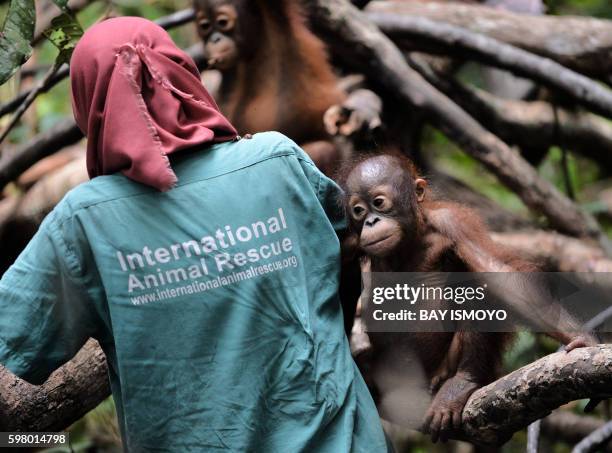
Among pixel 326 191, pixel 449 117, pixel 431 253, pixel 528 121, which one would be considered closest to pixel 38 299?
pixel 326 191

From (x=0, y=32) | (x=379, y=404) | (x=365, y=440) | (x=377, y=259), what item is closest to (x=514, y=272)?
(x=377, y=259)

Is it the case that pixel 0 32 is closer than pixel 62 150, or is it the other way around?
pixel 0 32

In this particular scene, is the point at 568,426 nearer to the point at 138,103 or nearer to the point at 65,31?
the point at 65,31

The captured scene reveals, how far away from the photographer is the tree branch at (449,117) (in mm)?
4262

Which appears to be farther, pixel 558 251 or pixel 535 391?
pixel 558 251

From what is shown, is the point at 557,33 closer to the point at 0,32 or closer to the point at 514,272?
the point at 514,272

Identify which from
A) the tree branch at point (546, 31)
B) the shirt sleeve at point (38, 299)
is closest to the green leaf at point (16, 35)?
the shirt sleeve at point (38, 299)

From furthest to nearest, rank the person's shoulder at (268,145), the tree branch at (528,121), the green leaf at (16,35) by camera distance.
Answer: the tree branch at (528,121) < the green leaf at (16,35) < the person's shoulder at (268,145)

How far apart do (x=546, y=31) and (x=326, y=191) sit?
11.4ft

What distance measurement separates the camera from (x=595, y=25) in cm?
525

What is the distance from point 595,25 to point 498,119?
78cm

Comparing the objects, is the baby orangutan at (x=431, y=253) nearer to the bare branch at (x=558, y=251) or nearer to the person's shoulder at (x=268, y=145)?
the person's shoulder at (x=268, y=145)

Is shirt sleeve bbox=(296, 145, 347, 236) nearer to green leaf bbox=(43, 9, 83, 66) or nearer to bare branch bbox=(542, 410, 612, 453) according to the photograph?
green leaf bbox=(43, 9, 83, 66)

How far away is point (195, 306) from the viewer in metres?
1.98
